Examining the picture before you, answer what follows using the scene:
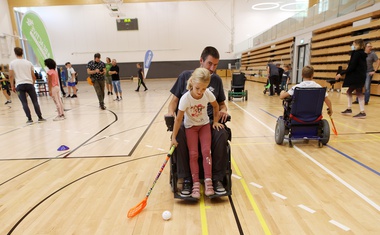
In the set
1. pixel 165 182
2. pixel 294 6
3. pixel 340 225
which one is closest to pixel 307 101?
pixel 340 225

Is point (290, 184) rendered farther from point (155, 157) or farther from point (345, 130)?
point (345, 130)

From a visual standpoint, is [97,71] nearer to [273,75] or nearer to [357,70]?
[273,75]

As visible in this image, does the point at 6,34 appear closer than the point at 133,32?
Yes

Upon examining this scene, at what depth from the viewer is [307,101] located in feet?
11.7

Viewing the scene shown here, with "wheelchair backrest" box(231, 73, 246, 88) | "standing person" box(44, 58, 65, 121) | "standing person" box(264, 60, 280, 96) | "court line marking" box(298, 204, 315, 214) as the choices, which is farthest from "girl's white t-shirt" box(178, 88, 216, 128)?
"standing person" box(264, 60, 280, 96)

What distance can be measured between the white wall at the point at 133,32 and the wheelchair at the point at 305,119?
70.9 feet

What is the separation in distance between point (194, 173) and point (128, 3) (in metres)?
24.4

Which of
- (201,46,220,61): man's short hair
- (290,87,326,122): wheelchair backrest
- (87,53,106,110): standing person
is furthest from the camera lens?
(87,53,106,110): standing person

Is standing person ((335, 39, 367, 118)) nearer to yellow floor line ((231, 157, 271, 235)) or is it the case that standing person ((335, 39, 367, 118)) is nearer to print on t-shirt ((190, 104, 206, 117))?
yellow floor line ((231, 157, 271, 235))

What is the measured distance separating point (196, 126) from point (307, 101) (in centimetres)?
209

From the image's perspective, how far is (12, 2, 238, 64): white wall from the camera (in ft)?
75.6

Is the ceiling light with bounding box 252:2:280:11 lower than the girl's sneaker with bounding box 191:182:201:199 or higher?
higher

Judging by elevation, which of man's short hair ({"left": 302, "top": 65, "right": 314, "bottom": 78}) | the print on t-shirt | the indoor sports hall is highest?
man's short hair ({"left": 302, "top": 65, "right": 314, "bottom": 78})

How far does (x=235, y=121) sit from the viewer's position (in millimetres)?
5590
